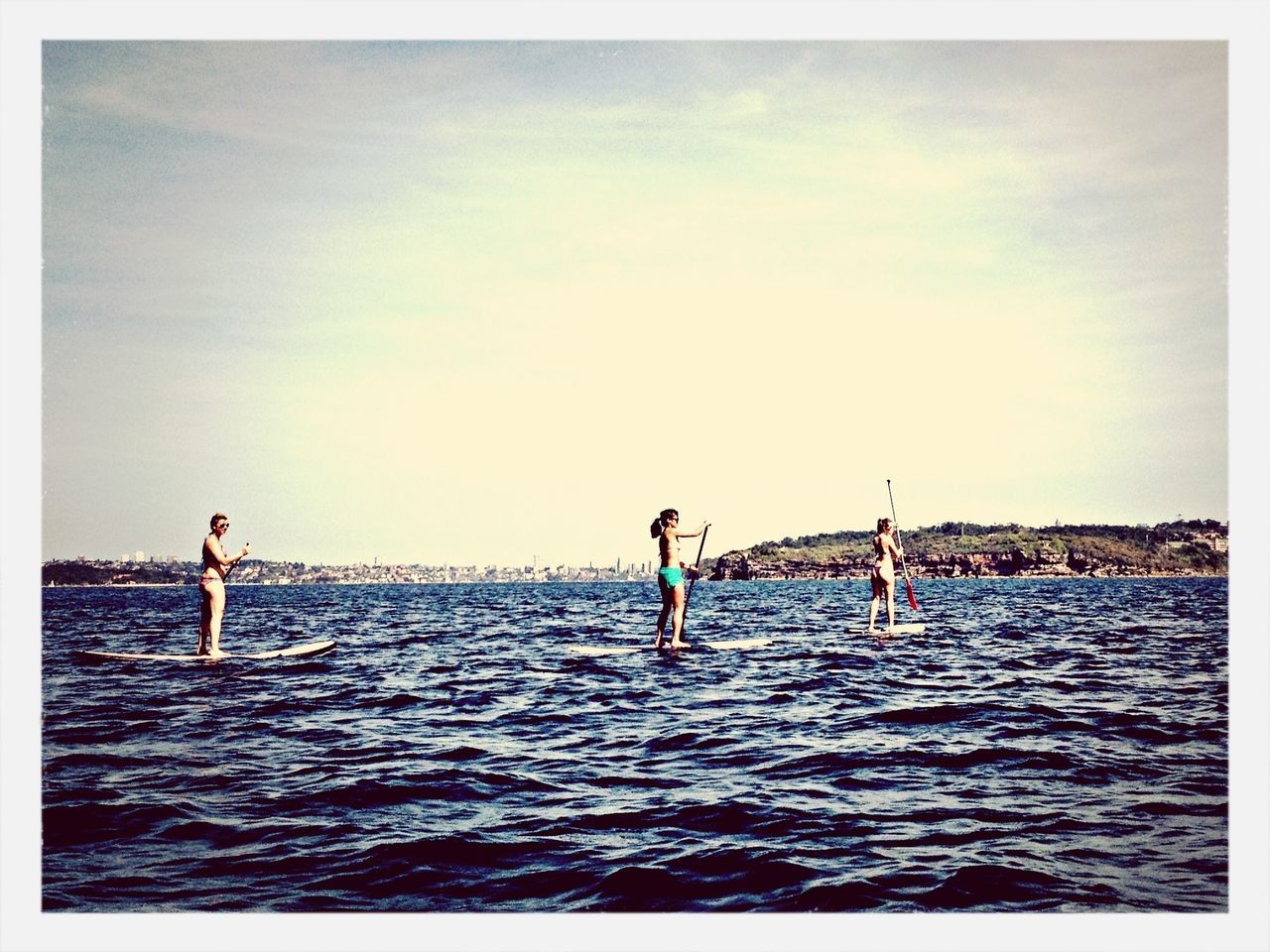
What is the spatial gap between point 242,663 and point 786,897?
11275 millimetres

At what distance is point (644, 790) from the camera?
6.71 m

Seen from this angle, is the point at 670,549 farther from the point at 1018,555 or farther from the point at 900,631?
the point at 1018,555

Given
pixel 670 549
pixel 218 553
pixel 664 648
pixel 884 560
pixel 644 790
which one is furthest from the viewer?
pixel 884 560

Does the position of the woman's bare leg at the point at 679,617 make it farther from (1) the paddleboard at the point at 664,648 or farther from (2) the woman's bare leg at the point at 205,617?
(2) the woman's bare leg at the point at 205,617

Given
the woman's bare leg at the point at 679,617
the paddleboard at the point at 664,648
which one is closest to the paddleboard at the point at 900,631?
the paddleboard at the point at 664,648

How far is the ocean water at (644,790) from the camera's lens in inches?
205

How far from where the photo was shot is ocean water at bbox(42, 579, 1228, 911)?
17.1ft

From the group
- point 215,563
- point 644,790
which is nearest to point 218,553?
point 215,563

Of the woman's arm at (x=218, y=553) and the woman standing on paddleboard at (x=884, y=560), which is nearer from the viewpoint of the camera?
the woman's arm at (x=218, y=553)

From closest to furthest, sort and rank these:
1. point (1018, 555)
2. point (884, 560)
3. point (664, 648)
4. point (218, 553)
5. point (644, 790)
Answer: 1. point (644, 790)
2. point (218, 553)
3. point (664, 648)
4. point (884, 560)
5. point (1018, 555)
